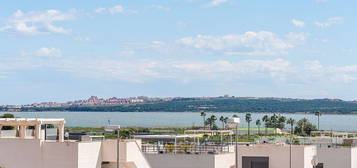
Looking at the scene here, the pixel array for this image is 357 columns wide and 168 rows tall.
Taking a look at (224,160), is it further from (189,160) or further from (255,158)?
(255,158)

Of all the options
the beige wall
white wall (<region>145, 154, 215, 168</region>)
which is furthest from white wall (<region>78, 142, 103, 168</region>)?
the beige wall

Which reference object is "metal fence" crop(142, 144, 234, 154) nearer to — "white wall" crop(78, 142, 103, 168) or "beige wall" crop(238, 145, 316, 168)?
"beige wall" crop(238, 145, 316, 168)

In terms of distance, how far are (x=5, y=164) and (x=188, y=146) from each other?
985 centimetres

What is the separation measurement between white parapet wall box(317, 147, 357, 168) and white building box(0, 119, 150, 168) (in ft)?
48.4

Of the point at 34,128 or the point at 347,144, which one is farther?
the point at 347,144

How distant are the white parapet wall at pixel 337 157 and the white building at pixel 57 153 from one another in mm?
14742

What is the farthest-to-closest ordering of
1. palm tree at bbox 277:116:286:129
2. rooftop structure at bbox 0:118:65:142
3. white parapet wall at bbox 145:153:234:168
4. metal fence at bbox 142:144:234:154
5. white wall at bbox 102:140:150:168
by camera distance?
palm tree at bbox 277:116:286:129
metal fence at bbox 142:144:234:154
white parapet wall at bbox 145:153:234:168
rooftop structure at bbox 0:118:65:142
white wall at bbox 102:140:150:168

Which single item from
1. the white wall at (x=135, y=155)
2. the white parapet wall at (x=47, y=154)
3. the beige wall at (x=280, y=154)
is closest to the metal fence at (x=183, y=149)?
the beige wall at (x=280, y=154)

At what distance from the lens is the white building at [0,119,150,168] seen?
30812 mm

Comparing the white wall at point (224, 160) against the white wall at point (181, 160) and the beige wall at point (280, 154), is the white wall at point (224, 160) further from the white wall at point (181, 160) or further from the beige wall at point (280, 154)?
the beige wall at point (280, 154)

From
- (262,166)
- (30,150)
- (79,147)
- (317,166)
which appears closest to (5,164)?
Answer: (30,150)

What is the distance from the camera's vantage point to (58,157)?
3100 cm

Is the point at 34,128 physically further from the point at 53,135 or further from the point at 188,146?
the point at 188,146

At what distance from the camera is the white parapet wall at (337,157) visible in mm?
43188
